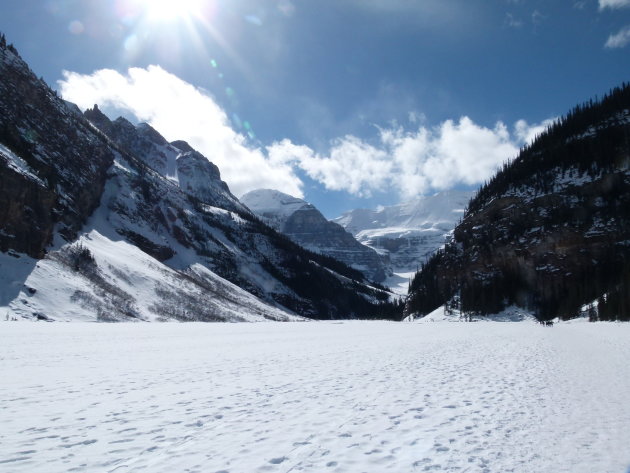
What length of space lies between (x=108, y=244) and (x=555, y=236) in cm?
11400

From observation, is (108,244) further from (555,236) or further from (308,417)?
(555,236)

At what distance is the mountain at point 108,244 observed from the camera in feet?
189

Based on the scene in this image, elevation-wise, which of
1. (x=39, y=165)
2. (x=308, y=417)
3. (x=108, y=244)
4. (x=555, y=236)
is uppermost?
(x=39, y=165)

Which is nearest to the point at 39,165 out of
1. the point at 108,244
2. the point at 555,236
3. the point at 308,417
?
the point at 108,244

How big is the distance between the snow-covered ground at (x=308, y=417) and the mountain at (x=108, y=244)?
43137 millimetres

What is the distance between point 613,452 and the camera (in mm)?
6379

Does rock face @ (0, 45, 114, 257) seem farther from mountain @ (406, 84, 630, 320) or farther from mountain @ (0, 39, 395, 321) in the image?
mountain @ (406, 84, 630, 320)

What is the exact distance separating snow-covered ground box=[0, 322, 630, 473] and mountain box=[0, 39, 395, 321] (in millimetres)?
43137

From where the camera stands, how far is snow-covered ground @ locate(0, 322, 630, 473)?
19.1 ft

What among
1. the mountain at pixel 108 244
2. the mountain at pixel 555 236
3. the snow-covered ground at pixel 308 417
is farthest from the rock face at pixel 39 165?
the mountain at pixel 555 236

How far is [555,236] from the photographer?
297 feet

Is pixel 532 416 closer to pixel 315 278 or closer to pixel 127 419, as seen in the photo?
pixel 127 419

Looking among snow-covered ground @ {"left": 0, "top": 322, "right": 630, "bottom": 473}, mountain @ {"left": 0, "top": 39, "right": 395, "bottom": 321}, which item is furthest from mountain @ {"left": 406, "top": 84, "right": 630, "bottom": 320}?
snow-covered ground @ {"left": 0, "top": 322, "right": 630, "bottom": 473}

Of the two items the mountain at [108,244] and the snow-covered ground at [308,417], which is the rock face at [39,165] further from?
the snow-covered ground at [308,417]
